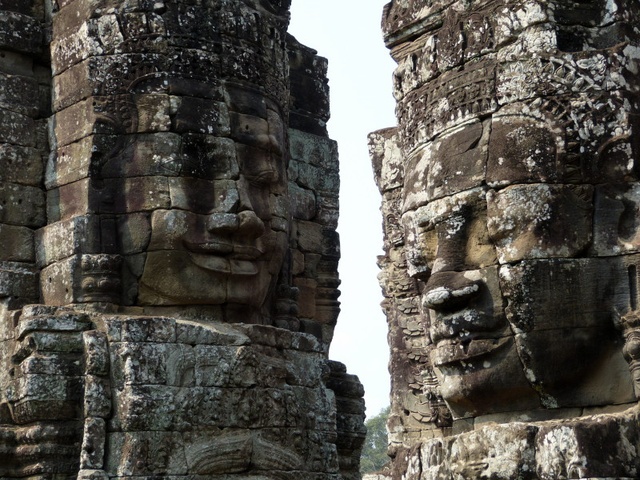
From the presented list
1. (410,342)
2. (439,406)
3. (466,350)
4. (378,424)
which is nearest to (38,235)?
(410,342)

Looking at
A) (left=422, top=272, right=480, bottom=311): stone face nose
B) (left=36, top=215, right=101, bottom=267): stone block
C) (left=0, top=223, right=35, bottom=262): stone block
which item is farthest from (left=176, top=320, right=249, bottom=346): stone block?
(left=422, top=272, right=480, bottom=311): stone face nose

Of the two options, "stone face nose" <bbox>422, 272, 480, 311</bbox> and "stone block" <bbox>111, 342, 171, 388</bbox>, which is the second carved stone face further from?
"stone face nose" <bbox>422, 272, 480, 311</bbox>

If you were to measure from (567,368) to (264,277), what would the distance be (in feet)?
16.8

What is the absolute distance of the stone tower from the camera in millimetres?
11531

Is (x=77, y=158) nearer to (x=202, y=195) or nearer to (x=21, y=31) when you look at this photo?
(x=202, y=195)

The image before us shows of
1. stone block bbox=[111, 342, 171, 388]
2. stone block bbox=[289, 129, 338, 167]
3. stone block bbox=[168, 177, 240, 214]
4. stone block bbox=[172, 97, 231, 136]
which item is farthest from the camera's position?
stone block bbox=[289, 129, 338, 167]

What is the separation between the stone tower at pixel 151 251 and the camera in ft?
37.8

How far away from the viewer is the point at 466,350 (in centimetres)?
809

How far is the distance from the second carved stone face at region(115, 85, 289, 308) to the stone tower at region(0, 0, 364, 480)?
0.7 inches

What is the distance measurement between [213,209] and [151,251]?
0.63 m

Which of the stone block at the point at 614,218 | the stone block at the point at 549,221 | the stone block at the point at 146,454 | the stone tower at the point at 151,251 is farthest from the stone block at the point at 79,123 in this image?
the stone block at the point at 614,218

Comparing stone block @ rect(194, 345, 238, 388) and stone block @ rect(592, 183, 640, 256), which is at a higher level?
stone block @ rect(592, 183, 640, 256)

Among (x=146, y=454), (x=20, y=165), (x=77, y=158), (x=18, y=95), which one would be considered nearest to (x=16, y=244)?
(x=20, y=165)

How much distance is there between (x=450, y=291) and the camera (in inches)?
320
